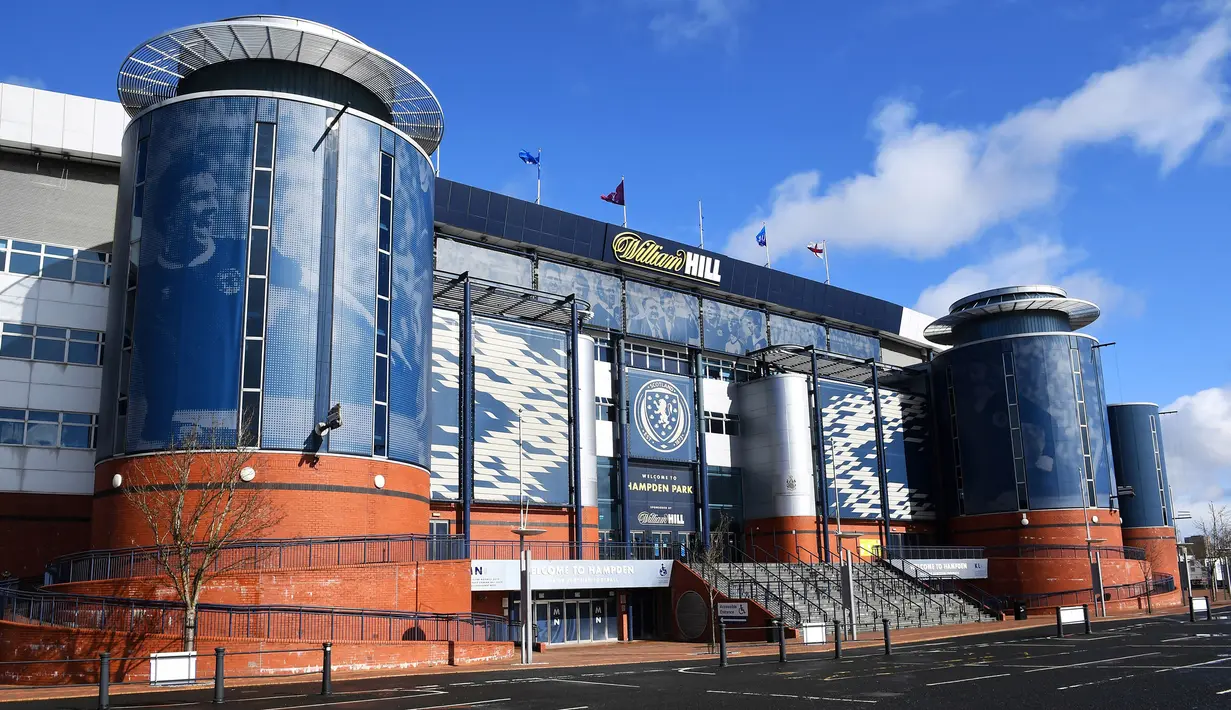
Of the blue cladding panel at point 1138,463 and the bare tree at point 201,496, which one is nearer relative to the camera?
the bare tree at point 201,496

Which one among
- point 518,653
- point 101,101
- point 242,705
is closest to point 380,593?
point 518,653

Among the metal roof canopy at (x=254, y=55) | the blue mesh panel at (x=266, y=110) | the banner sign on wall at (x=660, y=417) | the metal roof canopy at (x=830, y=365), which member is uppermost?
the metal roof canopy at (x=254, y=55)

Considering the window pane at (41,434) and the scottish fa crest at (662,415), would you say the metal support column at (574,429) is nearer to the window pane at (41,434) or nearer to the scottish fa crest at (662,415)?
the scottish fa crest at (662,415)

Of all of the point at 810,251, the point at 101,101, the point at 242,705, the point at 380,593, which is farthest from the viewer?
the point at 810,251

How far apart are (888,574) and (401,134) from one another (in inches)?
1380

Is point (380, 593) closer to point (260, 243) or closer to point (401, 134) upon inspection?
point (260, 243)

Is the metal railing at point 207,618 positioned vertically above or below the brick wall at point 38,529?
below

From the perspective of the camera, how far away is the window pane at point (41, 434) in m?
38.7

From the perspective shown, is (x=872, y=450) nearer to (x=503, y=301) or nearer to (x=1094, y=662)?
(x=503, y=301)

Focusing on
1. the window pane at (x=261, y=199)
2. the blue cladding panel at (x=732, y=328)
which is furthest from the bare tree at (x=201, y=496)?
the blue cladding panel at (x=732, y=328)

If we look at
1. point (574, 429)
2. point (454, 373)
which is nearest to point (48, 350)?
point (454, 373)

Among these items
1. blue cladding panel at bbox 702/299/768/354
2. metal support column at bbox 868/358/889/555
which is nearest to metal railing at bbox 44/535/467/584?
blue cladding panel at bbox 702/299/768/354

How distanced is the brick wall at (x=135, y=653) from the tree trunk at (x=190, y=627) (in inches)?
12.4

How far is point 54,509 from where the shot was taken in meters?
38.2
